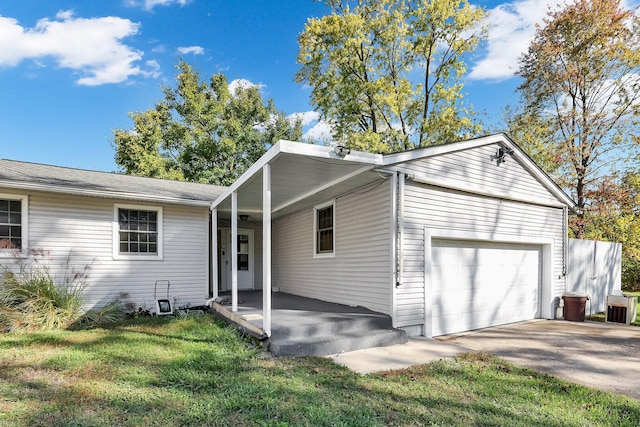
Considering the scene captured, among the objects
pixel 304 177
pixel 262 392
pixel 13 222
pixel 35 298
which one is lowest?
pixel 262 392

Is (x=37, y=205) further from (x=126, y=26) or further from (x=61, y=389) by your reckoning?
(x=126, y=26)

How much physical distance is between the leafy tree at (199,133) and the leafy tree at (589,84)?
14.7 meters

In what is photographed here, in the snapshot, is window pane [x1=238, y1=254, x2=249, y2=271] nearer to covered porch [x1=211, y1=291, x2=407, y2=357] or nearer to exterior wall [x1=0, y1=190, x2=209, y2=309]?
exterior wall [x1=0, y1=190, x2=209, y2=309]

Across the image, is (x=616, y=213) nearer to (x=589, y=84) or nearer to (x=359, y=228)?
(x=589, y=84)

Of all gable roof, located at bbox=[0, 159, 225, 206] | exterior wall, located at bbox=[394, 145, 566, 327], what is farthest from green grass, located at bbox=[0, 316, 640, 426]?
gable roof, located at bbox=[0, 159, 225, 206]

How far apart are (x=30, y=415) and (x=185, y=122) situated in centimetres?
2086

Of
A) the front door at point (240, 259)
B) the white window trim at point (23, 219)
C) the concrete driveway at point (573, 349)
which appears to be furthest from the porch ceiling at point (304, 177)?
the white window trim at point (23, 219)

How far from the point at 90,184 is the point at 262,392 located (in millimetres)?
6845

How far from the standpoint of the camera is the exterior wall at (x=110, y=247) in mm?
7512

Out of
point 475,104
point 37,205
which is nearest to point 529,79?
point 475,104

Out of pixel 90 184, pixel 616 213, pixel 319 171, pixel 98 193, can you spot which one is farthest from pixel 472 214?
pixel 616 213

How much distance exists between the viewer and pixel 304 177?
6418 millimetres

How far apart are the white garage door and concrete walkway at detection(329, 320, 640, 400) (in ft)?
1.16

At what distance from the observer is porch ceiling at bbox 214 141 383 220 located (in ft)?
16.3
